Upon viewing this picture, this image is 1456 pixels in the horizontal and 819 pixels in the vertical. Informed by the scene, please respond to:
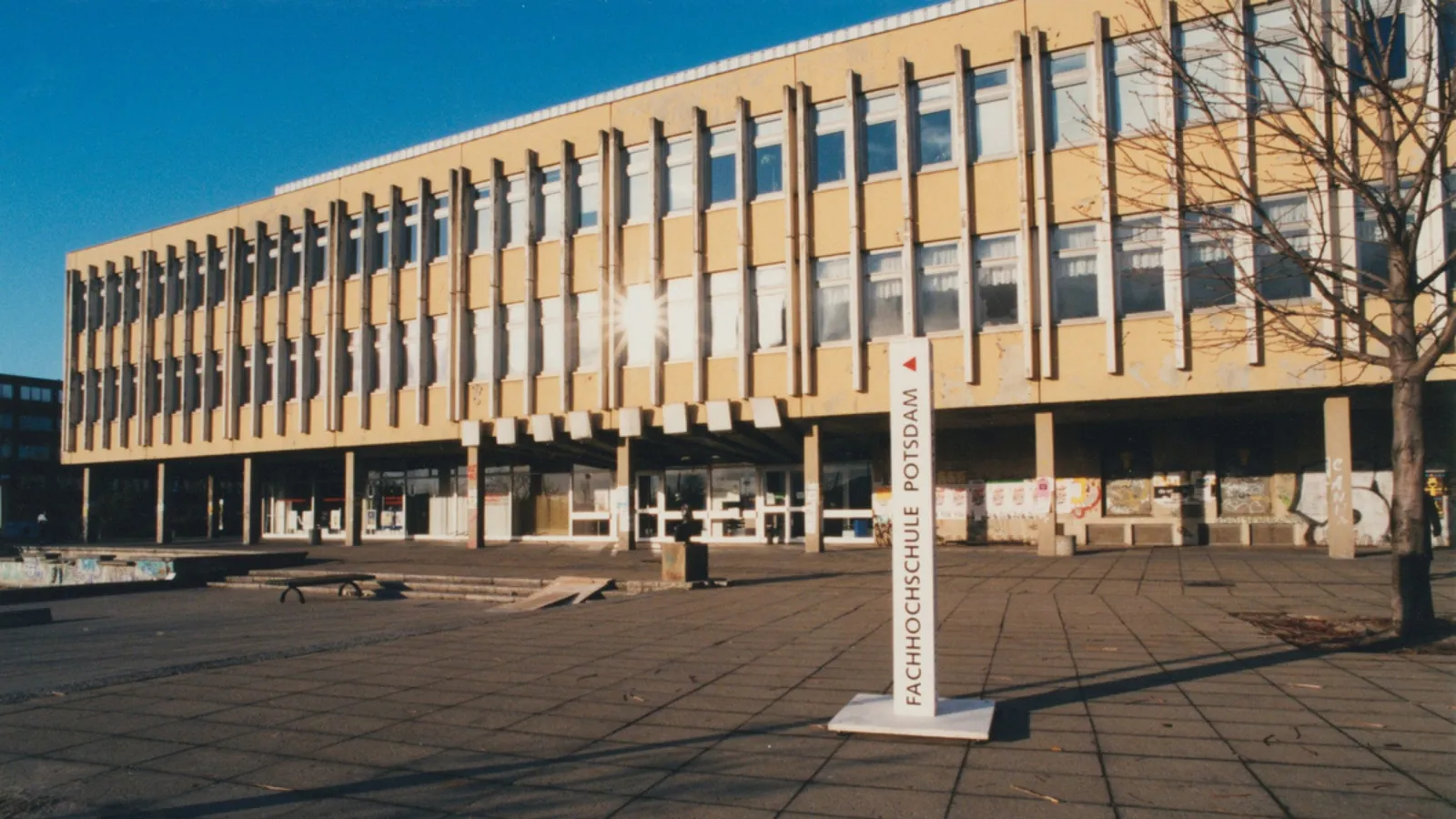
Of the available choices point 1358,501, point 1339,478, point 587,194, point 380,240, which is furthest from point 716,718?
point 380,240

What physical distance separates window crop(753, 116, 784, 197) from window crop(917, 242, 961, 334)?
13.7 ft

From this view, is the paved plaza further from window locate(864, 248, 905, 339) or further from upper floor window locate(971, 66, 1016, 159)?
upper floor window locate(971, 66, 1016, 159)

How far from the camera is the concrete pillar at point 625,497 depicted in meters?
26.9

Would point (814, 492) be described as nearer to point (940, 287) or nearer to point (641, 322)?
point (940, 287)

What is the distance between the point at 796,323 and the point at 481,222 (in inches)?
442

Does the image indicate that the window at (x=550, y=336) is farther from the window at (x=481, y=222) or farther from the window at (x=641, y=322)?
the window at (x=481, y=222)

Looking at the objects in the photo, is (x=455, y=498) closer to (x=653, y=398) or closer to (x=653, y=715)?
(x=653, y=398)

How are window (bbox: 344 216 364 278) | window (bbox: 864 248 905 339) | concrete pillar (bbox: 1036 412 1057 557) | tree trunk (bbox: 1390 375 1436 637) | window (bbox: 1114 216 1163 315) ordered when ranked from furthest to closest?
window (bbox: 344 216 364 278)
window (bbox: 864 248 905 339)
concrete pillar (bbox: 1036 412 1057 557)
window (bbox: 1114 216 1163 315)
tree trunk (bbox: 1390 375 1436 637)

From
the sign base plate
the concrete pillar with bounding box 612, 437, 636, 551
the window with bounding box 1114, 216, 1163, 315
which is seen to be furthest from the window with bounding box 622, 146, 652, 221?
the sign base plate

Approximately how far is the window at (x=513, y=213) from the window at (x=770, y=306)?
7.93 m

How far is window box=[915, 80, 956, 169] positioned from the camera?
75.9ft

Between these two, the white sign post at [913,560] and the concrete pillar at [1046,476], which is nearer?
the white sign post at [913,560]

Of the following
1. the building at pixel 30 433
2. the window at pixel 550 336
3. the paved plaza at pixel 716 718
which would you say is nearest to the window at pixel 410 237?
the window at pixel 550 336

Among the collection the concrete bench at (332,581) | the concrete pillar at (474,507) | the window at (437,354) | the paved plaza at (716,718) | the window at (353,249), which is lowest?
the concrete bench at (332,581)
